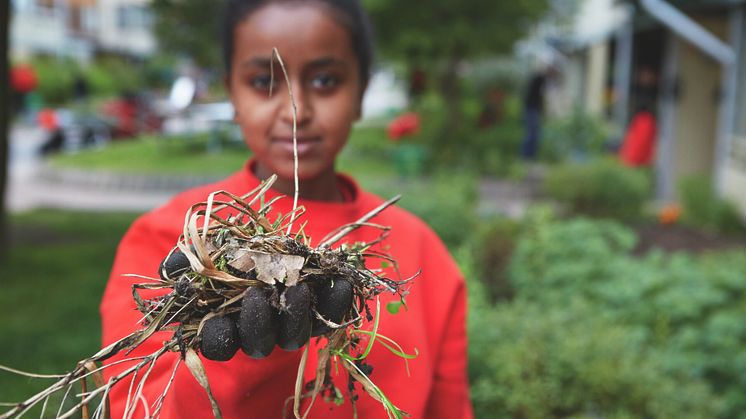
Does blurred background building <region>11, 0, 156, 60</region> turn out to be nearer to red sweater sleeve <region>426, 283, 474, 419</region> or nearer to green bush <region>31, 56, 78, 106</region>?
green bush <region>31, 56, 78, 106</region>

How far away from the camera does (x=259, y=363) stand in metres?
1.04

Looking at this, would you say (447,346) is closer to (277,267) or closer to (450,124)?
(277,267)

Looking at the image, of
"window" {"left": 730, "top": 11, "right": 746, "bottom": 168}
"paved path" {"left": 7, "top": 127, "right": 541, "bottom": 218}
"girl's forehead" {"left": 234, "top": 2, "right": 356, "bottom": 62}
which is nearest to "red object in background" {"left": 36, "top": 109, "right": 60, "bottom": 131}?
"paved path" {"left": 7, "top": 127, "right": 541, "bottom": 218}

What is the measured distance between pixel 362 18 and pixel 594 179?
6.52 meters

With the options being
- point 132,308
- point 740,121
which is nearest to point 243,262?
point 132,308

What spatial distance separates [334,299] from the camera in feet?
3.33

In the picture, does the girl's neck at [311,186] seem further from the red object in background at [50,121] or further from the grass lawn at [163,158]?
the red object in background at [50,121]

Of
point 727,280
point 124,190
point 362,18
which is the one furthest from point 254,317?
point 124,190

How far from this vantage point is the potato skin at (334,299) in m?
1.01

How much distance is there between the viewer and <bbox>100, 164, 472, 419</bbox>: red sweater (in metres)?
1.07

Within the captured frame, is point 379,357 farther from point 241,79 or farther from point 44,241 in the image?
point 44,241

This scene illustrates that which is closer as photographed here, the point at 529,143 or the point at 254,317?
the point at 254,317

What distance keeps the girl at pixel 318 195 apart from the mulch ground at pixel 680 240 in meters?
4.99

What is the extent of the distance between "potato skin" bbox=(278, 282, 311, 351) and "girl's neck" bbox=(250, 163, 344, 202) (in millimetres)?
618
